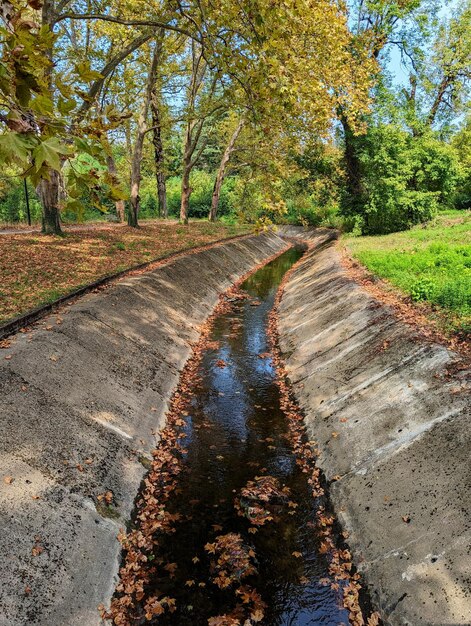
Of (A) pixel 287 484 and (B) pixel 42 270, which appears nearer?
(A) pixel 287 484

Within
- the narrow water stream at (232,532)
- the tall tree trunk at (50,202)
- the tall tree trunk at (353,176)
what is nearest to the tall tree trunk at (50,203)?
the tall tree trunk at (50,202)

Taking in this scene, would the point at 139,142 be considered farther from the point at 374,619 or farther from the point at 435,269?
the point at 374,619

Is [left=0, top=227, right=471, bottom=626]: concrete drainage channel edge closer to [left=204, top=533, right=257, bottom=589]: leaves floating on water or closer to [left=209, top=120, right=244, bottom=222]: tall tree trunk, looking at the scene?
[left=204, top=533, right=257, bottom=589]: leaves floating on water

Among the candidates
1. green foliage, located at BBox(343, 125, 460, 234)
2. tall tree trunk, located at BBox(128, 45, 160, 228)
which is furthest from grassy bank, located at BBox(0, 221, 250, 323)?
green foliage, located at BBox(343, 125, 460, 234)

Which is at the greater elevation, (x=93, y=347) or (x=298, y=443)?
(x=93, y=347)

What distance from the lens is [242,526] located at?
7.29 m

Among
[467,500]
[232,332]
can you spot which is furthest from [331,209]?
[467,500]

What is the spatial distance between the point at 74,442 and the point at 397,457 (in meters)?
5.33

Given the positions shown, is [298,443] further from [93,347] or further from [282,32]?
[282,32]

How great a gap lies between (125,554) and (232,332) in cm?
1093

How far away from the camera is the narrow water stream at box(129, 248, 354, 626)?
5926 millimetres

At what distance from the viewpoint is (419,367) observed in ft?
28.6

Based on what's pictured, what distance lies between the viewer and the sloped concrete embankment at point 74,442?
5.34 m

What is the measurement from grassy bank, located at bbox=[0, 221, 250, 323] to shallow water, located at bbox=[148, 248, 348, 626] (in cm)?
496
